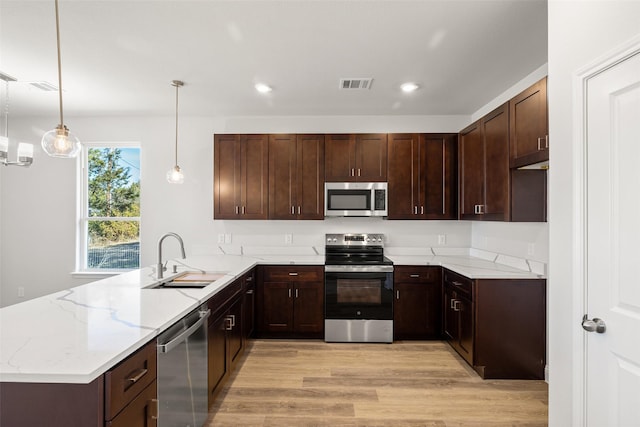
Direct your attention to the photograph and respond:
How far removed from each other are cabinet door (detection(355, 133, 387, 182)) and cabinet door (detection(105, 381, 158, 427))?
2988 millimetres

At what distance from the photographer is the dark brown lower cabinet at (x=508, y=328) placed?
9.21ft

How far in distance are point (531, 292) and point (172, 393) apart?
2794 mm

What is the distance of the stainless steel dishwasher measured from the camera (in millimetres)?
1570

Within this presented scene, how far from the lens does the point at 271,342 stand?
3645mm

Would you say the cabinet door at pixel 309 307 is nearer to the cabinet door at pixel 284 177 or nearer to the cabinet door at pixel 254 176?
the cabinet door at pixel 284 177

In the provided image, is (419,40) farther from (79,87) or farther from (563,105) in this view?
(79,87)

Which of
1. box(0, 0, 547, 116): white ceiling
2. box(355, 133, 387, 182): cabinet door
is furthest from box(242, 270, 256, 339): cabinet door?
box(0, 0, 547, 116): white ceiling

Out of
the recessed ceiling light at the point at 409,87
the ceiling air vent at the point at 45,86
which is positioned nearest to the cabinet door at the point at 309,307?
the recessed ceiling light at the point at 409,87

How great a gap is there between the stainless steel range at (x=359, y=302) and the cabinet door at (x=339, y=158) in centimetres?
103

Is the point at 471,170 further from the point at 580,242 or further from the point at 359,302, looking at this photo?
the point at 580,242

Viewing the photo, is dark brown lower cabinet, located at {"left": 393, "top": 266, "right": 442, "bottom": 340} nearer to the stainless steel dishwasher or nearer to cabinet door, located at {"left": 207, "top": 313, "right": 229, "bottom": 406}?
cabinet door, located at {"left": 207, "top": 313, "right": 229, "bottom": 406}

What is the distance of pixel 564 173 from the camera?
1.62 m

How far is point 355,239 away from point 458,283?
1.39m

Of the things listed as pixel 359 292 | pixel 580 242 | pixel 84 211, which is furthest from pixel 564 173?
pixel 84 211
